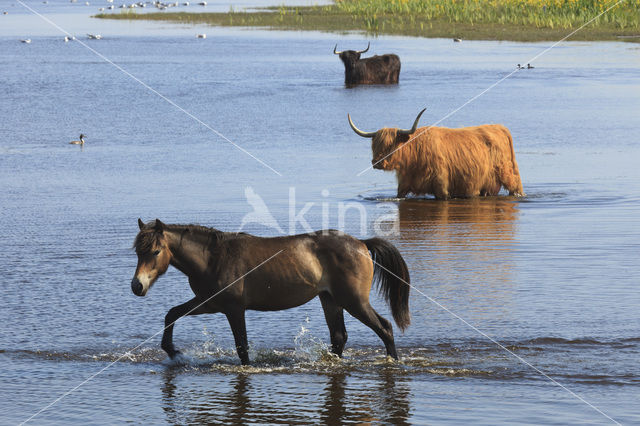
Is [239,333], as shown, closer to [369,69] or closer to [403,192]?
[403,192]

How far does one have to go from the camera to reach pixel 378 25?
50.7m

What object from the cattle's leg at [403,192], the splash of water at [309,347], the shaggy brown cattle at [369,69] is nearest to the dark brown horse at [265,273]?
the splash of water at [309,347]

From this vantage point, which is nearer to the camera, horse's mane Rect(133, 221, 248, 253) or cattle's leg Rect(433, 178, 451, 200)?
horse's mane Rect(133, 221, 248, 253)

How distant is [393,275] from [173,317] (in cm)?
154

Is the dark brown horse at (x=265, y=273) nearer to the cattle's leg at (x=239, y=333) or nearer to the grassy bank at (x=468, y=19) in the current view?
the cattle's leg at (x=239, y=333)

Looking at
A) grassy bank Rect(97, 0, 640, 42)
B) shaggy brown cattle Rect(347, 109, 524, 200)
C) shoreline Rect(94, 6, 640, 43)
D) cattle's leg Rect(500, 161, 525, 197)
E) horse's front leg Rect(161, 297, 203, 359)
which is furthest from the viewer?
grassy bank Rect(97, 0, 640, 42)

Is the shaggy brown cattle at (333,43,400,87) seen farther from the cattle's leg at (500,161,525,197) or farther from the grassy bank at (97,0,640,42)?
the cattle's leg at (500,161,525,197)

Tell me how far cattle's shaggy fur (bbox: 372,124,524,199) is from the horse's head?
683cm

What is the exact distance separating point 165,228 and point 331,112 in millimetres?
16434

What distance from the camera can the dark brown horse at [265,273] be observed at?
7.06m

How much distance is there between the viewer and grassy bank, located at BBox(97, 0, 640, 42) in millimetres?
42750

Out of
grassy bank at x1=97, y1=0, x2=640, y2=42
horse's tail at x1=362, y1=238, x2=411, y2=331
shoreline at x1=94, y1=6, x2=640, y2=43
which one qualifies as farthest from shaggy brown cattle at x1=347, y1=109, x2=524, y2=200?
grassy bank at x1=97, y1=0, x2=640, y2=42

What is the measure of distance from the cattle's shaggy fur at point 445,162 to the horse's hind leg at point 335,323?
6.29 m

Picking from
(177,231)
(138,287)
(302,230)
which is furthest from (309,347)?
(302,230)
